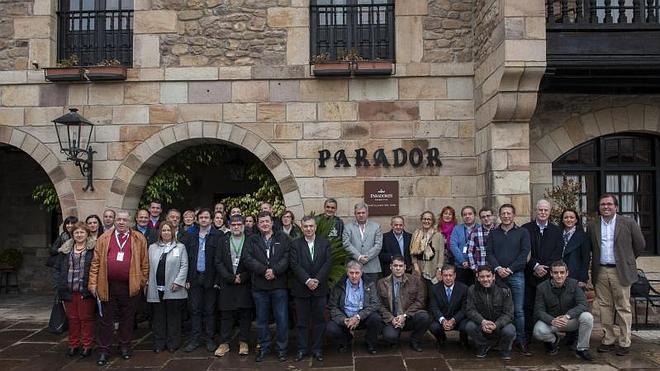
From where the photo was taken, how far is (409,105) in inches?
336

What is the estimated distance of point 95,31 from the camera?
356 inches

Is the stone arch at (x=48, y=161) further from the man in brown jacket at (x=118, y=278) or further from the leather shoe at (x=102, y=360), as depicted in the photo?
the leather shoe at (x=102, y=360)

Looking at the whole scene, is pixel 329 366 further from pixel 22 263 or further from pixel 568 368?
pixel 22 263

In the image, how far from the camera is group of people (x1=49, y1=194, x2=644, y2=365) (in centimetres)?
597

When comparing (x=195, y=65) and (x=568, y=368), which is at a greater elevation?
(x=195, y=65)

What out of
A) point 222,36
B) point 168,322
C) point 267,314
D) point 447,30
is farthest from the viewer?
point 222,36

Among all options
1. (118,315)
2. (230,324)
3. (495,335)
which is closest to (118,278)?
(118,315)

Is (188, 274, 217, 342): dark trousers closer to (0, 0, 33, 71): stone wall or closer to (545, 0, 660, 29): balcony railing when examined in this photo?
(0, 0, 33, 71): stone wall

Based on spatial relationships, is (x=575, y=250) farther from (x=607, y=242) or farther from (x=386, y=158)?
(x=386, y=158)

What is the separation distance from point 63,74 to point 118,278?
13.9ft

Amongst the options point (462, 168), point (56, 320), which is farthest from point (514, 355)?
point (56, 320)

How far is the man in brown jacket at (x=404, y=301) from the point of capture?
6.14 meters

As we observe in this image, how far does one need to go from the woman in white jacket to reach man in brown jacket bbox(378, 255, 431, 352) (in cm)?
226

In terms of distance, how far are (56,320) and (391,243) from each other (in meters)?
4.31
